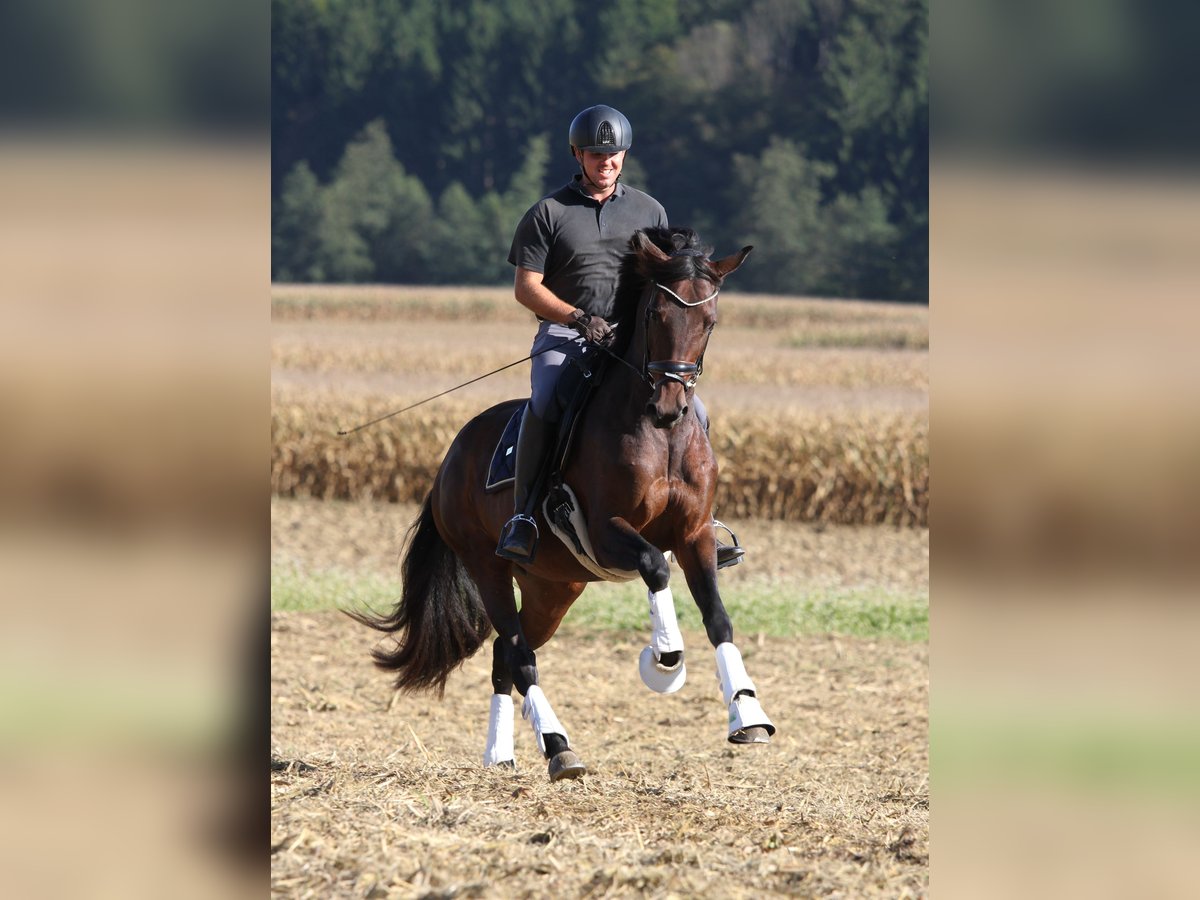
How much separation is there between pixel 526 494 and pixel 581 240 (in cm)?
132

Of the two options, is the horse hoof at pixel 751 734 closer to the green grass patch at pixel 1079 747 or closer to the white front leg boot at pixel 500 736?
the white front leg boot at pixel 500 736

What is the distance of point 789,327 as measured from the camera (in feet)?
143

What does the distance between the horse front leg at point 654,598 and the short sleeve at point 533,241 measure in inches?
58.0

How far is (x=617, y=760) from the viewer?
9016 mm

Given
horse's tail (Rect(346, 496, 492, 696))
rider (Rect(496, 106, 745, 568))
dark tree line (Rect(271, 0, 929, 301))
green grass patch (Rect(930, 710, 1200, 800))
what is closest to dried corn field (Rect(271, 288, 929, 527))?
horse's tail (Rect(346, 496, 492, 696))

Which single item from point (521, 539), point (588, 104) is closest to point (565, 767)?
point (521, 539)

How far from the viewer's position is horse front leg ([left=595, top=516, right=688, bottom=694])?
6.43 meters

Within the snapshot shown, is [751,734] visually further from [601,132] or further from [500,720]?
[601,132]

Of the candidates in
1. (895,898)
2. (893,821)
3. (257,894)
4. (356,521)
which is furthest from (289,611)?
(257,894)

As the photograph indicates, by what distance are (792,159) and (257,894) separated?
6132cm

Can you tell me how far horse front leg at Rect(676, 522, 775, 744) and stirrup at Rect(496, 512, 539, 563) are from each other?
76 centimetres

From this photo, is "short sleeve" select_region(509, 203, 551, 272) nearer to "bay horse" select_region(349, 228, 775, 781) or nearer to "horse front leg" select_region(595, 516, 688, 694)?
"bay horse" select_region(349, 228, 775, 781)

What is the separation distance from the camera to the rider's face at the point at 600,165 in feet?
23.9

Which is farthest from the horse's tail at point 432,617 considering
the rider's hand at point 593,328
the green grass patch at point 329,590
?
the green grass patch at point 329,590
